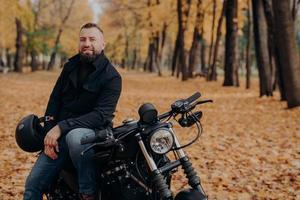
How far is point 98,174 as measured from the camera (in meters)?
4.03

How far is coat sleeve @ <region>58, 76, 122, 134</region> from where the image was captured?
4.09 meters

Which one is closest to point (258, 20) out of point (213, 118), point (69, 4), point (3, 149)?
point (213, 118)

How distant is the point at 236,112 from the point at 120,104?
156 inches

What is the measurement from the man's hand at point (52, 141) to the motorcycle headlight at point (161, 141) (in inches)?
35.6

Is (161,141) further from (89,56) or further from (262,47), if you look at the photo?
(262,47)

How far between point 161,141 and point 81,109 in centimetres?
97

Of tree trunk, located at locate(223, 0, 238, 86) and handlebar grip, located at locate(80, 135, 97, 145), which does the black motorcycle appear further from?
tree trunk, located at locate(223, 0, 238, 86)

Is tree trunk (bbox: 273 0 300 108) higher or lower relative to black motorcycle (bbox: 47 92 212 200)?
higher

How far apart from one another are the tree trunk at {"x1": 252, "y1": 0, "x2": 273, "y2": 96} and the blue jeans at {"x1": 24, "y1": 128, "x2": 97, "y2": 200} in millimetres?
15863

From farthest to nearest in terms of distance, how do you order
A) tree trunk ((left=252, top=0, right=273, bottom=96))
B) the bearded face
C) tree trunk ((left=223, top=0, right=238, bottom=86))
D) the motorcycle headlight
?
tree trunk ((left=223, top=0, right=238, bottom=86)), tree trunk ((left=252, top=0, right=273, bottom=96)), the bearded face, the motorcycle headlight

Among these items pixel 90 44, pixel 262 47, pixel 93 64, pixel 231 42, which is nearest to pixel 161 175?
pixel 93 64

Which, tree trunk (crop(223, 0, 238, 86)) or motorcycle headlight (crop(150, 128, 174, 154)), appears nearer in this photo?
motorcycle headlight (crop(150, 128, 174, 154))

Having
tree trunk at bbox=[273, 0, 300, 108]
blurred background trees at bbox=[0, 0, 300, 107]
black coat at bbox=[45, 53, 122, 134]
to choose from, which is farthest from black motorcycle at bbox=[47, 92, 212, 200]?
blurred background trees at bbox=[0, 0, 300, 107]

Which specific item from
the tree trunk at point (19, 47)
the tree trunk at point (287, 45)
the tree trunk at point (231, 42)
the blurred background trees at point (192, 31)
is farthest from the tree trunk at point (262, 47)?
the tree trunk at point (19, 47)
